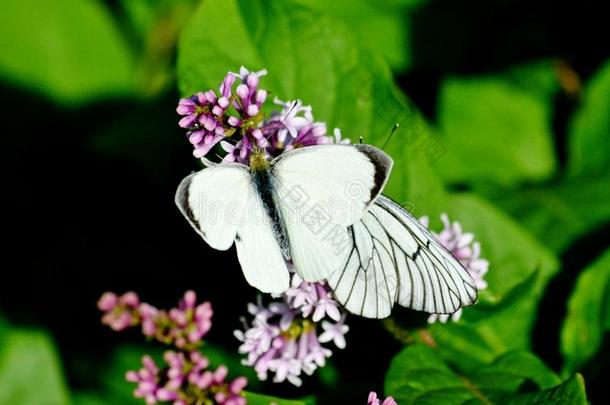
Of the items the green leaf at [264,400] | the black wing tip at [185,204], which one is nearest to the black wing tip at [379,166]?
the black wing tip at [185,204]

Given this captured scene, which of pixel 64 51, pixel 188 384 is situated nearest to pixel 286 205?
pixel 188 384

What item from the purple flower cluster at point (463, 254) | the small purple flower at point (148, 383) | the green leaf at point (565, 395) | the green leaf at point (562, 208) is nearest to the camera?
the green leaf at point (565, 395)

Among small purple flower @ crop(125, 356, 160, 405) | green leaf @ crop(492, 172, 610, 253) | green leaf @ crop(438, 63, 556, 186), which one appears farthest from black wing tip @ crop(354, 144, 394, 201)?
green leaf @ crop(438, 63, 556, 186)

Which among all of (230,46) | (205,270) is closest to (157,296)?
(205,270)

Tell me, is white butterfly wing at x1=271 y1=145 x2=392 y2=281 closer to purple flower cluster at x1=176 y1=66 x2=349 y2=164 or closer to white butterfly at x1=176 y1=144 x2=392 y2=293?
white butterfly at x1=176 y1=144 x2=392 y2=293

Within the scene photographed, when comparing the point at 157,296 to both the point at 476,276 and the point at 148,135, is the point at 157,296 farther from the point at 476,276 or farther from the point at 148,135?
the point at 476,276

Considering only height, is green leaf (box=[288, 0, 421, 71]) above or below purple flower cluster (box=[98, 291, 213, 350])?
above

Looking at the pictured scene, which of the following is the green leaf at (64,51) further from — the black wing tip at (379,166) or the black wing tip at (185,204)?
the black wing tip at (379,166)
